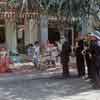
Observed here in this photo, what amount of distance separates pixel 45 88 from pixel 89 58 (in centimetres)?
203

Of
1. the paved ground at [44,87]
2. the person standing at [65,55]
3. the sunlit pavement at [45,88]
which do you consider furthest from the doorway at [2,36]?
the person standing at [65,55]

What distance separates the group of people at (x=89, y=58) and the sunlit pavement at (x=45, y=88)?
0.34m

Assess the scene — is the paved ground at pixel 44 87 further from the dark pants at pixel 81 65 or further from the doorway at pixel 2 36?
the doorway at pixel 2 36

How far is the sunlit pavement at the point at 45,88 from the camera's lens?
36.6 feet

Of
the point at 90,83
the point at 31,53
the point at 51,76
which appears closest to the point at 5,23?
the point at 31,53

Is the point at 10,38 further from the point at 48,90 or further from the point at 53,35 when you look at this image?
the point at 48,90

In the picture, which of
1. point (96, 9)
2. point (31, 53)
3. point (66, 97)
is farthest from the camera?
point (31, 53)

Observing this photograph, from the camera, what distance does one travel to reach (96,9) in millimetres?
9883

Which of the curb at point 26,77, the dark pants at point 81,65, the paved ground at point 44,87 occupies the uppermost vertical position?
the dark pants at point 81,65

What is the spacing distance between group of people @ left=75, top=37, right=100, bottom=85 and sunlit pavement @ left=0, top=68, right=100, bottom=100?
1.11ft

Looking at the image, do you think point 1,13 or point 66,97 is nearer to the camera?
point 66,97

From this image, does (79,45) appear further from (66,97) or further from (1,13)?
(1,13)

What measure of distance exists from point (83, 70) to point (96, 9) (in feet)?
16.5

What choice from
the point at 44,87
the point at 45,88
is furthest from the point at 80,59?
the point at 45,88
